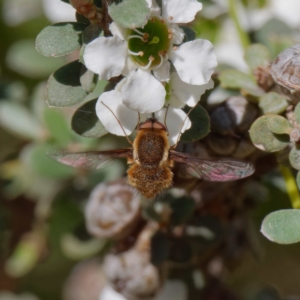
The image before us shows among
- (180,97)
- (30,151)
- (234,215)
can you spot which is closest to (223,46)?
(234,215)

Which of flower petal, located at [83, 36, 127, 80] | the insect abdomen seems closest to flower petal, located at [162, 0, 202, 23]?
flower petal, located at [83, 36, 127, 80]

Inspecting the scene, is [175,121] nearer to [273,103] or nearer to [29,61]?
[273,103]

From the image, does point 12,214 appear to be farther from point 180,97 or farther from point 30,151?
point 180,97

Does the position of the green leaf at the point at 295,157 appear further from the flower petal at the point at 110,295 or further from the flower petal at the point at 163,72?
the flower petal at the point at 110,295

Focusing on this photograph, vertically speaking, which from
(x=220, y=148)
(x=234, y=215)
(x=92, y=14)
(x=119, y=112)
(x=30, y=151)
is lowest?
(x=234, y=215)

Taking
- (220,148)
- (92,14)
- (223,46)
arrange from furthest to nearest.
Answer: (223,46)
(220,148)
(92,14)

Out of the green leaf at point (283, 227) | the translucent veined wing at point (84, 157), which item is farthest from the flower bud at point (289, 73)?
the translucent veined wing at point (84, 157)

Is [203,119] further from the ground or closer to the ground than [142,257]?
further from the ground

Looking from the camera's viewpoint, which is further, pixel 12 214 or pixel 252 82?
pixel 12 214
